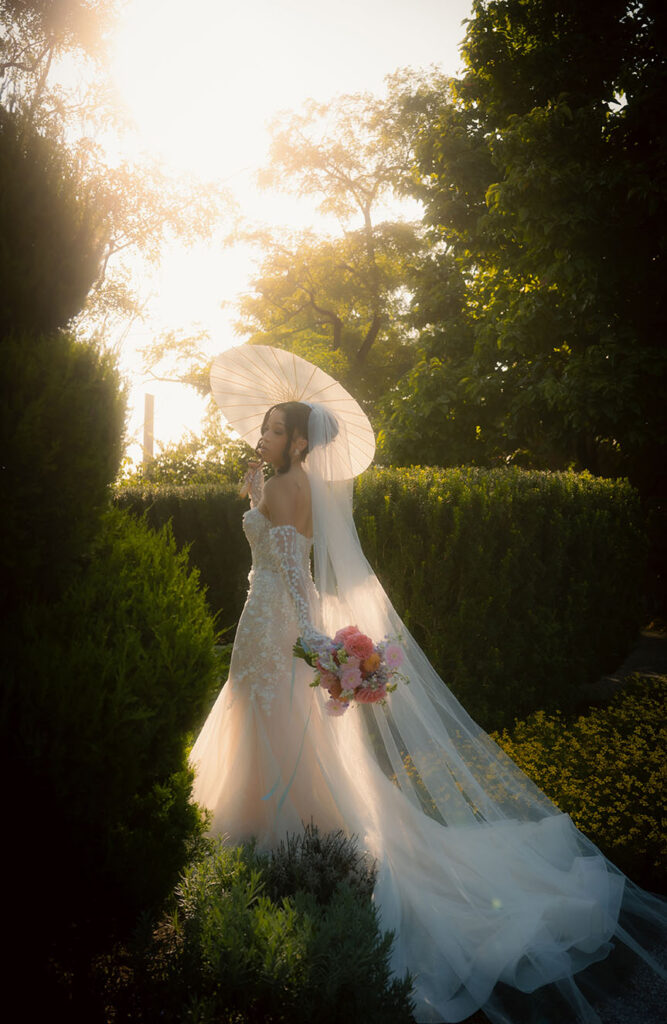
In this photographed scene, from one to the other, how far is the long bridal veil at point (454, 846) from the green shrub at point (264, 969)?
0.84m

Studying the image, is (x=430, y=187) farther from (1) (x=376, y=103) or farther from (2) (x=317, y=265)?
(1) (x=376, y=103)

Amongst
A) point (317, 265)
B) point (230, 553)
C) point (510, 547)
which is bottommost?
point (230, 553)

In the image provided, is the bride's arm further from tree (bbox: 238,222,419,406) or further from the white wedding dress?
tree (bbox: 238,222,419,406)

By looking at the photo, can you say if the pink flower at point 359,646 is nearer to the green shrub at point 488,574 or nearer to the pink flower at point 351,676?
the pink flower at point 351,676

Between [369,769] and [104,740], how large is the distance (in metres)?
2.29

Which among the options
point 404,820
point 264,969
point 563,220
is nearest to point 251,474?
point 404,820

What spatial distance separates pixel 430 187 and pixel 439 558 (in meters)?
13.7

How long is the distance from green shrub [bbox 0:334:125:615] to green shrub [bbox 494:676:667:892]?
4.30 meters

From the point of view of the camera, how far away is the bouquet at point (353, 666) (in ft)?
11.6

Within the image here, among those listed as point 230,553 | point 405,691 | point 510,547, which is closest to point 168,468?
point 230,553

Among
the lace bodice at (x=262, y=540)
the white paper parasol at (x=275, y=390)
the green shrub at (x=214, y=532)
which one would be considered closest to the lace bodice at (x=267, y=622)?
the lace bodice at (x=262, y=540)

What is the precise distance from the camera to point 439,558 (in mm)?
7402

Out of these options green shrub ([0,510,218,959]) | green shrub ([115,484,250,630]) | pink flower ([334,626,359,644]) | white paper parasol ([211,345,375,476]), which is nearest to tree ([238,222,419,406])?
green shrub ([115,484,250,630])

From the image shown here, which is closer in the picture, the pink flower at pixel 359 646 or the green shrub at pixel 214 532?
the pink flower at pixel 359 646
